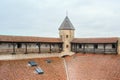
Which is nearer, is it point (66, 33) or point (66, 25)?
point (66, 33)

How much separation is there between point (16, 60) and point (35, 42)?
5.04 meters

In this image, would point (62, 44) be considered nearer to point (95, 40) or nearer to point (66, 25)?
point (66, 25)

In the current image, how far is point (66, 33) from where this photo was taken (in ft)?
129

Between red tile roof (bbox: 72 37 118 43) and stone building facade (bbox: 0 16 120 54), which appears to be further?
red tile roof (bbox: 72 37 118 43)

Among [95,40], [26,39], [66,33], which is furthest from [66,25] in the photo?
[26,39]

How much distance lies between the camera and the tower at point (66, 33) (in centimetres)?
3932

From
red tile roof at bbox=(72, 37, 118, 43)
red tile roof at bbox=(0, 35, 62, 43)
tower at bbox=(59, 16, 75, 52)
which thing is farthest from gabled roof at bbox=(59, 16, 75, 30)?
red tile roof at bbox=(72, 37, 118, 43)

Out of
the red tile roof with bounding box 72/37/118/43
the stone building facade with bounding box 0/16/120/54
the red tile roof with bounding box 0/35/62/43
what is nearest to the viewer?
the red tile roof with bounding box 0/35/62/43

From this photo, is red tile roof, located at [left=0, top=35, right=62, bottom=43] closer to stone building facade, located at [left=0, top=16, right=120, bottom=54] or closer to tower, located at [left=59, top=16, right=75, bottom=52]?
stone building facade, located at [left=0, top=16, right=120, bottom=54]

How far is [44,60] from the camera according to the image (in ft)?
111

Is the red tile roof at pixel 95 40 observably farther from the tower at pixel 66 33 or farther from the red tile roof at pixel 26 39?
the red tile roof at pixel 26 39

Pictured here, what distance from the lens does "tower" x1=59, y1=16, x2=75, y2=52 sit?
39.3m

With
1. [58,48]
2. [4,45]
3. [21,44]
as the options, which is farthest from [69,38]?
[4,45]

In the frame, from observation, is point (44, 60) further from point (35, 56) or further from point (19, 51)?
point (19, 51)
